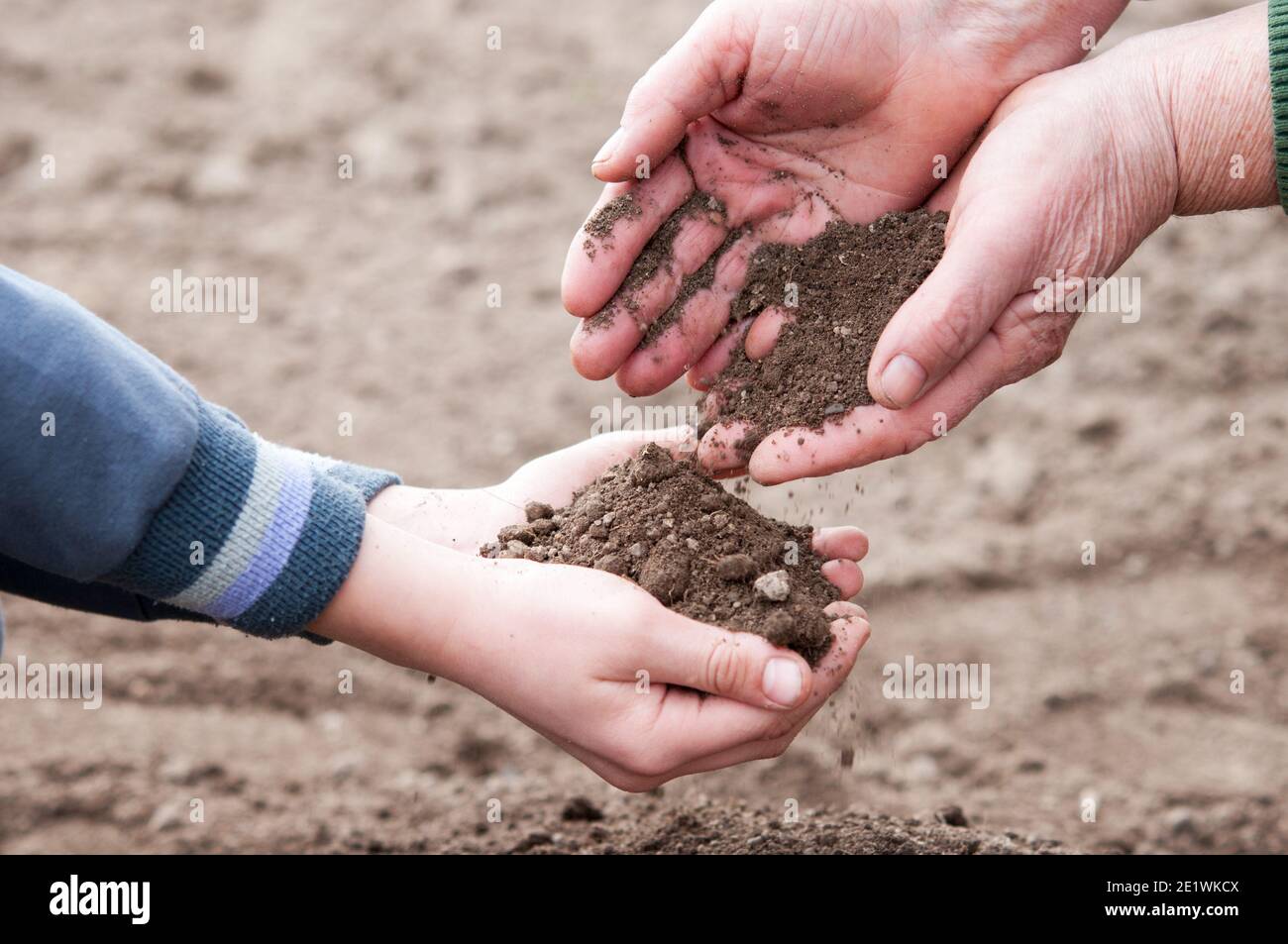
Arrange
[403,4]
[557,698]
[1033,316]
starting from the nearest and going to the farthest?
[557,698]
[1033,316]
[403,4]

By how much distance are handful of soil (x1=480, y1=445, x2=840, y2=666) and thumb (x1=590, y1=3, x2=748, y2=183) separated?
535 mm

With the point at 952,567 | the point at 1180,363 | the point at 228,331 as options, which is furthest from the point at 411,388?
the point at 1180,363

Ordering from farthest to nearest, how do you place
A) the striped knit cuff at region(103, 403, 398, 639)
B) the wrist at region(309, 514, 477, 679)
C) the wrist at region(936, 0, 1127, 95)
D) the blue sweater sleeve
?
the wrist at region(936, 0, 1127, 95)
the wrist at region(309, 514, 477, 679)
the striped knit cuff at region(103, 403, 398, 639)
the blue sweater sleeve

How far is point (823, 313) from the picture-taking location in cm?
221

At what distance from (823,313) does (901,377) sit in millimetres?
279

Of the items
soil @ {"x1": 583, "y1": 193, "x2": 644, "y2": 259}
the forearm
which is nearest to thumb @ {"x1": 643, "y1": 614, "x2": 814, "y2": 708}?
soil @ {"x1": 583, "y1": 193, "x2": 644, "y2": 259}

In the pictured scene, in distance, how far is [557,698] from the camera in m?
1.86

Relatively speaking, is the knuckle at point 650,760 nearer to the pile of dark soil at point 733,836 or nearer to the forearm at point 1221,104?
the pile of dark soil at point 733,836

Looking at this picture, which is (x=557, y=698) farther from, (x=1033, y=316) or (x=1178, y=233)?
(x=1178, y=233)

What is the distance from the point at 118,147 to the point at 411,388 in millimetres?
1754

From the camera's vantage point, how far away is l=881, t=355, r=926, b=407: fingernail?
1.99 meters

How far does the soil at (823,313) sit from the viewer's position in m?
2.12

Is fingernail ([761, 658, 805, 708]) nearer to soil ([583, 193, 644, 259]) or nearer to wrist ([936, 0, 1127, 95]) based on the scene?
soil ([583, 193, 644, 259])

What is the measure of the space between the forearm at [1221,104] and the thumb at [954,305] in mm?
409
